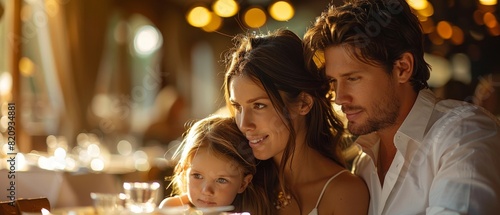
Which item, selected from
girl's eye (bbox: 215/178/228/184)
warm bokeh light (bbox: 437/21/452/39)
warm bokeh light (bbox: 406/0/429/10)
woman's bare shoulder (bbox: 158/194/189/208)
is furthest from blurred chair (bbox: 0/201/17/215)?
warm bokeh light (bbox: 437/21/452/39)

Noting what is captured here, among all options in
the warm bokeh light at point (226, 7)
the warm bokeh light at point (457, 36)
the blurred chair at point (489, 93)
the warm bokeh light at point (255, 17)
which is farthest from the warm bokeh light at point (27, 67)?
the blurred chair at point (489, 93)

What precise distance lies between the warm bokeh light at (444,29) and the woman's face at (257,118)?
211 inches

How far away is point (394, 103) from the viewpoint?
2.46 metres

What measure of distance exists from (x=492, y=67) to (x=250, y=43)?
5.27 m

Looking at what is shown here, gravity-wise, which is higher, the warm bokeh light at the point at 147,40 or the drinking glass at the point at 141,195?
the warm bokeh light at the point at 147,40

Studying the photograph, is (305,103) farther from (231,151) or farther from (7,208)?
(7,208)

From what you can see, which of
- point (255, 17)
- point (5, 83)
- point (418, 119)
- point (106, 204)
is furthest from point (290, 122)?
point (255, 17)

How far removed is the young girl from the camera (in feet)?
8.25

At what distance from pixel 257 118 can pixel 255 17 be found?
7645 millimetres

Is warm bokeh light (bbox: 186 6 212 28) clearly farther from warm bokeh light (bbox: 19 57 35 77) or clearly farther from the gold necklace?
the gold necklace

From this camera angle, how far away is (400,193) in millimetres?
2348

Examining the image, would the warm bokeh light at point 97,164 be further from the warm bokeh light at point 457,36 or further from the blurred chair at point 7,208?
the warm bokeh light at point 457,36

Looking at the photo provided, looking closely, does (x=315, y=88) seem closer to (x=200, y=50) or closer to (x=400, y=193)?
(x=400, y=193)

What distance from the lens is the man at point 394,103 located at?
7.40ft
